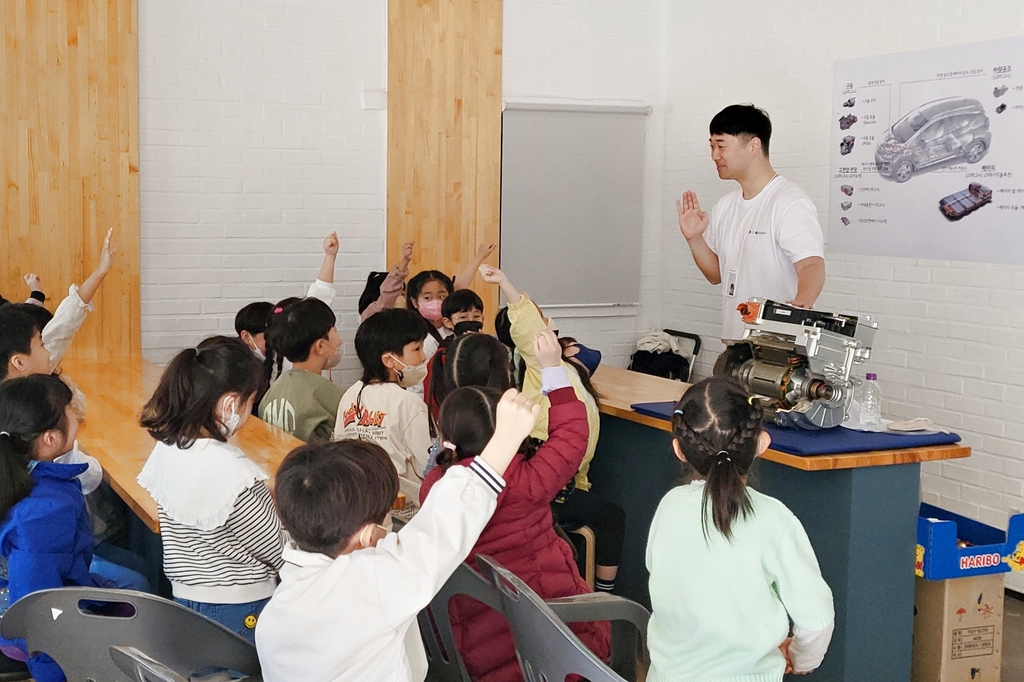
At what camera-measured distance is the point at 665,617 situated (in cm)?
209

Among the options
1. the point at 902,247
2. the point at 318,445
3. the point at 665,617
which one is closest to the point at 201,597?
the point at 318,445

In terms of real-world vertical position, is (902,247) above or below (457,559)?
above

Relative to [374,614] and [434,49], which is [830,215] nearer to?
[434,49]

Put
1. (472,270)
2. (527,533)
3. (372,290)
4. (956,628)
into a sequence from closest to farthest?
(527,533) < (956,628) < (372,290) < (472,270)

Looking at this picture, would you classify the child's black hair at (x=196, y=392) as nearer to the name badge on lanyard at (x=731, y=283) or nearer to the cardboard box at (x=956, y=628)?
the cardboard box at (x=956, y=628)

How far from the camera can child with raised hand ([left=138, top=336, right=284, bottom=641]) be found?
7.48 ft

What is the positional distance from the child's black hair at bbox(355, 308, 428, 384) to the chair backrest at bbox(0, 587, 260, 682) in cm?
143

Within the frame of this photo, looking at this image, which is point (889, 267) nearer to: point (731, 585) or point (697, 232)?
point (697, 232)

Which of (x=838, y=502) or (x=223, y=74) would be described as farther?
(x=223, y=74)

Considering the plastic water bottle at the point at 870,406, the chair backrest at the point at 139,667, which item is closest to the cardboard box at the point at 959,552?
the plastic water bottle at the point at 870,406

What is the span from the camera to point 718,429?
214 centimetres

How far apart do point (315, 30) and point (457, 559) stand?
4436mm

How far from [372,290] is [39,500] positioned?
10.4ft

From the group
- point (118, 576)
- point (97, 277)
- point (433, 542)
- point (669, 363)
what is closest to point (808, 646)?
point (433, 542)
